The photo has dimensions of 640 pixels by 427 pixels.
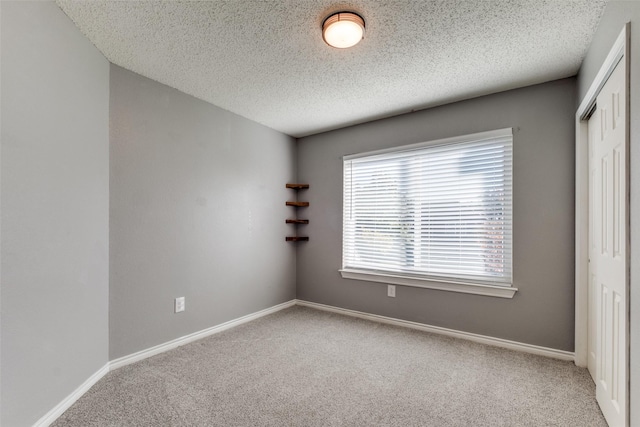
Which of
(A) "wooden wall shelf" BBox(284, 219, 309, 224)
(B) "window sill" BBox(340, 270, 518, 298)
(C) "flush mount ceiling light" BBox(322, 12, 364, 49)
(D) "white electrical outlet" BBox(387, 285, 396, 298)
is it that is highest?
(C) "flush mount ceiling light" BBox(322, 12, 364, 49)

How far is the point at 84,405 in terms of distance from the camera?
6.12ft

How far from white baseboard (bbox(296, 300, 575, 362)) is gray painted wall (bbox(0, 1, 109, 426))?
248 centimetres

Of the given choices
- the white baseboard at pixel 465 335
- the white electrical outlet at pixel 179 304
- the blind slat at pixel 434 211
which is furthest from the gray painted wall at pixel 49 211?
the blind slat at pixel 434 211

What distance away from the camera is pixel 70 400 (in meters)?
1.86

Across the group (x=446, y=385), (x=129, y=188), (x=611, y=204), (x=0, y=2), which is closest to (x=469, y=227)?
(x=611, y=204)

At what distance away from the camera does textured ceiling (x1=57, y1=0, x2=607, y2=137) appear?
1758 millimetres

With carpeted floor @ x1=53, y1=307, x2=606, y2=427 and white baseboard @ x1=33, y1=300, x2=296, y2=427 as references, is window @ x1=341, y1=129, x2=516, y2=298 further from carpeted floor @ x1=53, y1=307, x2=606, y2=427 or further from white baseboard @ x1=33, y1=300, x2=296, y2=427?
white baseboard @ x1=33, y1=300, x2=296, y2=427

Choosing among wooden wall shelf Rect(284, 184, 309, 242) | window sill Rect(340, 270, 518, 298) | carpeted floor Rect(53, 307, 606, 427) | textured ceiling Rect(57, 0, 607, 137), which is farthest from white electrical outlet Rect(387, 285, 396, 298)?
textured ceiling Rect(57, 0, 607, 137)

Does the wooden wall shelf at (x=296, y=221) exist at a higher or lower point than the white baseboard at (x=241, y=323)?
higher

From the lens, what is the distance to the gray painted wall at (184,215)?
2.42 metres

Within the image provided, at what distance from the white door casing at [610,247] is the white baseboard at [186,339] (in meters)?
3.03

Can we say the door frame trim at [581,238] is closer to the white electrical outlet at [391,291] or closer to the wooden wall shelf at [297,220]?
the white electrical outlet at [391,291]

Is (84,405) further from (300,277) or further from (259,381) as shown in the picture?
(300,277)

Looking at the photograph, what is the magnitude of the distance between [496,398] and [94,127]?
131 inches
